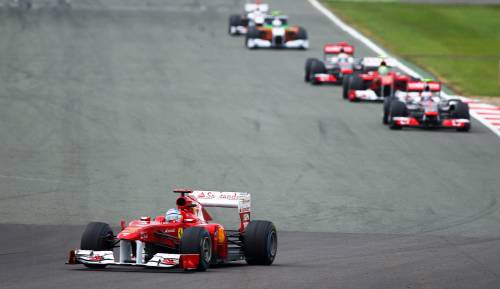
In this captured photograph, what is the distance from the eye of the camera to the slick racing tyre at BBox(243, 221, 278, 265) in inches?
673

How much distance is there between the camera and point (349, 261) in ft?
57.6

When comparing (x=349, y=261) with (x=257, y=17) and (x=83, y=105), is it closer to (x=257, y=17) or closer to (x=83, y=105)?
(x=83, y=105)

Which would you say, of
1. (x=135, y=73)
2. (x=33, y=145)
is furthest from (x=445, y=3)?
(x=33, y=145)

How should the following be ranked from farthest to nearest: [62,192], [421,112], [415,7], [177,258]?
[415,7], [421,112], [62,192], [177,258]

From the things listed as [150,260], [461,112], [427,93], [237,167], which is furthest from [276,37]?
[150,260]

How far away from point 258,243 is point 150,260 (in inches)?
77.9

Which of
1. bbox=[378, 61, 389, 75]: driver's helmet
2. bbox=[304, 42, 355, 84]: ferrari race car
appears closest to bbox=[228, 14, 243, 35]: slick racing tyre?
bbox=[304, 42, 355, 84]: ferrari race car

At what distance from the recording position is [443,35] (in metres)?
57.5

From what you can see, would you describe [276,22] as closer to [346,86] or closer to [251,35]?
[251,35]

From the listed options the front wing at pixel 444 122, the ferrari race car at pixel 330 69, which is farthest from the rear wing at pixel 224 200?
the ferrari race car at pixel 330 69

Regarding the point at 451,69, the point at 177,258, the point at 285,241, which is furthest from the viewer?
the point at 451,69

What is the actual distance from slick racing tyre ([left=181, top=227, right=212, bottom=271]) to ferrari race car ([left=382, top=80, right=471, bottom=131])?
58.3ft

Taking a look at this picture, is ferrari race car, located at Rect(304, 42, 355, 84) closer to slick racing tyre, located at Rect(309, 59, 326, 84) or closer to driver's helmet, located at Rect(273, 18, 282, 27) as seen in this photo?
slick racing tyre, located at Rect(309, 59, 326, 84)

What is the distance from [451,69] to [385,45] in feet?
23.6
